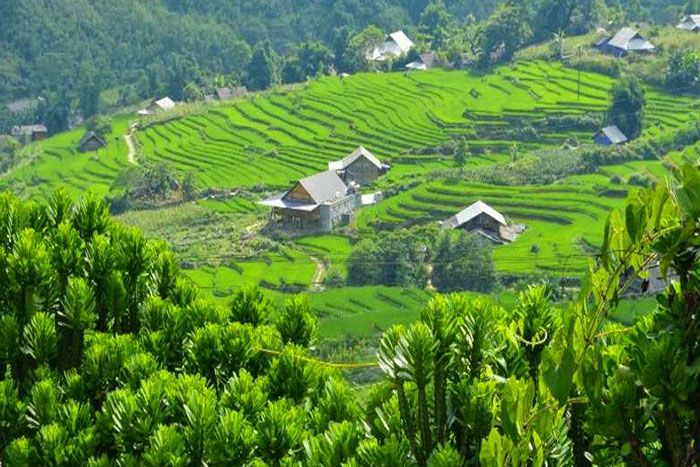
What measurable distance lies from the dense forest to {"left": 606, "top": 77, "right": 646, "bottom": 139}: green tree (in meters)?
11.3

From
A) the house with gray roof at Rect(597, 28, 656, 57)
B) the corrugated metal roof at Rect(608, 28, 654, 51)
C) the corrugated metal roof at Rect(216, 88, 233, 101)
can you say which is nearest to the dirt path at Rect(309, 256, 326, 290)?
the house with gray roof at Rect(597, 28, 656, 57)

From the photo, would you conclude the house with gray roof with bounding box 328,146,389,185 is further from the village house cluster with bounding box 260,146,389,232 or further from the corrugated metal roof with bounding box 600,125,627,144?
the corrugated metal roof with bounding box 600,125,627,144

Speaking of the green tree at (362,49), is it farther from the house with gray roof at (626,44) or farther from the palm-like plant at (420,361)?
the palm-like plant at (420,361)

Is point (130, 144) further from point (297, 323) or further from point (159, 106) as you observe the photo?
point (297, 323)

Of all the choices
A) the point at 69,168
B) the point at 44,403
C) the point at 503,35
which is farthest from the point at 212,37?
the point at 44,403

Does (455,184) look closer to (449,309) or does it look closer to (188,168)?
(188,168)

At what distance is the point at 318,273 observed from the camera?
29.4m

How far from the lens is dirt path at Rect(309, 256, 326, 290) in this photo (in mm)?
28152

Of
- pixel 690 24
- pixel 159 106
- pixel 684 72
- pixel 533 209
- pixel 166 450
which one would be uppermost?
pixel 166 450

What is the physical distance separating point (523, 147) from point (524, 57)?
41.5 feet

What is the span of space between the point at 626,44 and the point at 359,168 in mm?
17521

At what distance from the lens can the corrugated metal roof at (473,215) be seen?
3098 centimetres

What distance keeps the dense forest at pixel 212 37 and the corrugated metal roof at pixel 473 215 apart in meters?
20.9

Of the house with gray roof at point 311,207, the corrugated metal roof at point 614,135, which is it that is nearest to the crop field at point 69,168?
the house with gray roof at point 311,207
